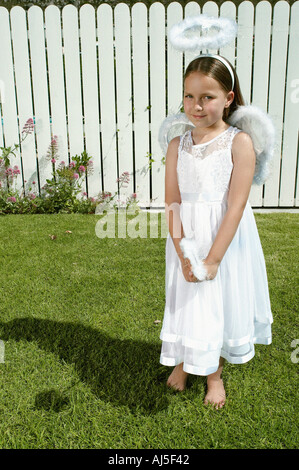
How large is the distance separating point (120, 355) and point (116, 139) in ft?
10.5

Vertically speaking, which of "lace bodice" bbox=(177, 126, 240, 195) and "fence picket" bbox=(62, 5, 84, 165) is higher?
"fence picket" bbox=(62, 5, 84, 165)

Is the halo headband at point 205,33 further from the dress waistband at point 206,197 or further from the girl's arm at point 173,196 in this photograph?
the dress waistband at point 206,197

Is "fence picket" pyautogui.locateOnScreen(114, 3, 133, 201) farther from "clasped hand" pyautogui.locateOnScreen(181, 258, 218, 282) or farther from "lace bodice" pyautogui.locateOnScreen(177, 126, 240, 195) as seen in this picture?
"clasped hand" pyautogui.locateOnScreen(181, 258, 218, 282)

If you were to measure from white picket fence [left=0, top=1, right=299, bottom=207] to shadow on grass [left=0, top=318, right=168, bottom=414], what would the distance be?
2.79m

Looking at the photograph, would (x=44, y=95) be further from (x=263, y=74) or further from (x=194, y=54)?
(x=194, y=54)

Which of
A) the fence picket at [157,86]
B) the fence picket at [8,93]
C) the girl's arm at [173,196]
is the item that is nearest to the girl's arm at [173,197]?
the girl's arm at [173,196]

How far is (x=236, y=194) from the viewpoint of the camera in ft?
5.00

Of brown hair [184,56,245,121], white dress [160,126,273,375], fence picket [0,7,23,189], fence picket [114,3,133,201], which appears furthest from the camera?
fence picket [0,7,23,189]

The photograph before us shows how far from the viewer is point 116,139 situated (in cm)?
480

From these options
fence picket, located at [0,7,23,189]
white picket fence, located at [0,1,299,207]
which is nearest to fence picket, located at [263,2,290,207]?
white picket fence, located at [0,1,299,207]

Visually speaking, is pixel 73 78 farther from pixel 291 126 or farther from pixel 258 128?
pixel 258 128

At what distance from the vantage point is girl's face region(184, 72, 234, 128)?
1.47 m

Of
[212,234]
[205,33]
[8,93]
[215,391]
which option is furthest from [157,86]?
[215,391]
